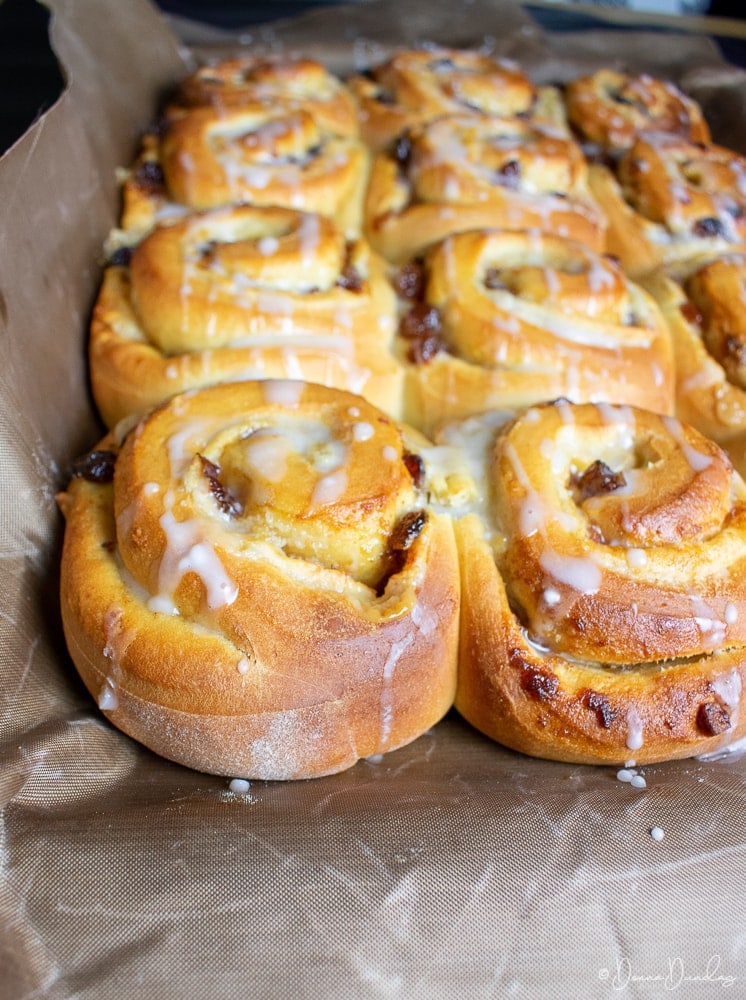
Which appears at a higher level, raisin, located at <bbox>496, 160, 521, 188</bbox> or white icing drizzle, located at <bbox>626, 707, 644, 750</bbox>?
raisin, located at <bbox>496, 160, 521, 188</bbox>

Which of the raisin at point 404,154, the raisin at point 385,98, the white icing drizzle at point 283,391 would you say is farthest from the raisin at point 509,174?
the white icing drizzle at point 283,391

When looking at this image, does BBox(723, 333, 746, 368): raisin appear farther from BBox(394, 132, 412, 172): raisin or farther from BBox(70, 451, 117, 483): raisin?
BBox(70, 451, 117, 483): raisin

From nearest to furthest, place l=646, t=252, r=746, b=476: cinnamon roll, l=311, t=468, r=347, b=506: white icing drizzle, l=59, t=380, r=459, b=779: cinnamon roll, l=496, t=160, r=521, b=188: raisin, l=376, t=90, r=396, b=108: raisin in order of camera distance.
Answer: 1. l=59, t=380, r=459, b=779: cinnamon roll
2. l=311, t=468, r=347, b=506: white icing drizzle
3. l=646, t=252, r=746, b=476: cinnamon roll
4. l=496, t=160, r=521, b=188: raisin
5. l=376, t=90, r=396, b=108: raisin

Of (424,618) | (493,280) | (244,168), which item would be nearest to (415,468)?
(424,618)

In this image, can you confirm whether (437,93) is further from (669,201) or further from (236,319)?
(236,319)

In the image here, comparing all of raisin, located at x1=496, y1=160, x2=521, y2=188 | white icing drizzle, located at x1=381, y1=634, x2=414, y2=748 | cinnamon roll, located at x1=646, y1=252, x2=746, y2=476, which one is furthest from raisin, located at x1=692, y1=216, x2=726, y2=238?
white icing drizzle, located at x1=381, y1=634, x2=414, y2=748

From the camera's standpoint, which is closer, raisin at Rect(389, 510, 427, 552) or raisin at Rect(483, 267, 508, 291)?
raisin at Rect(389, 510, 427, 552)
